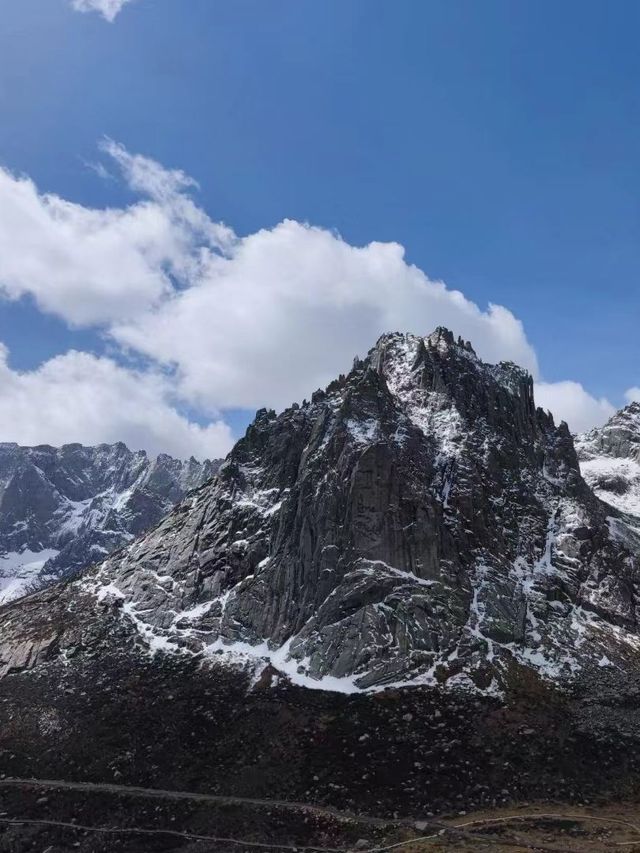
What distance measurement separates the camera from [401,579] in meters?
83.1

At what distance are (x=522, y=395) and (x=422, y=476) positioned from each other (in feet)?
142

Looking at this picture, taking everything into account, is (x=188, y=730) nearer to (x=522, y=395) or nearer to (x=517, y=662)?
(x=517, y=662)

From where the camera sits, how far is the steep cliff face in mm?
76812

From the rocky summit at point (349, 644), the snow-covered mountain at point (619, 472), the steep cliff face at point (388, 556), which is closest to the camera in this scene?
the rocky summit at point (349, 644)

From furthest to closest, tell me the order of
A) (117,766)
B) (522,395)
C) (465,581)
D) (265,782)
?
1. (522,395)
2. (465,581)
3. (117,766)
4. (265,782)

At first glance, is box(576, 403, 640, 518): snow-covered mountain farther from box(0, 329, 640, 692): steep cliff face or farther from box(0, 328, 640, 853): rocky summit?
box(0, 328, 640, 853): rocky summit

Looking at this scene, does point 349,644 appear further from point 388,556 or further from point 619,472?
point 619,472

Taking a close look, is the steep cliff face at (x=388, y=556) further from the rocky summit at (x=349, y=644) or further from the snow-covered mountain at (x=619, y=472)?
the snow-covered mountain at (x=619, y=472)

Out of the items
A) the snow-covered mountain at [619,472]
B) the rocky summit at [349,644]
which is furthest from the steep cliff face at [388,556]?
the snow-covered mountain at [619,472]

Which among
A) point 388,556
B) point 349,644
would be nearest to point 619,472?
point 388,556

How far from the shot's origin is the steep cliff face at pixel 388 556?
76.8 meters

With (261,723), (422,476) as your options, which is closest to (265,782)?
(261,723)

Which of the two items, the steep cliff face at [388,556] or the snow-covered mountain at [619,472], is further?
the snow-covered mountain at [619,472]

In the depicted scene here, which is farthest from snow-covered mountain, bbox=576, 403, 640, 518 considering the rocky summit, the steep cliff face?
the rocky summit
